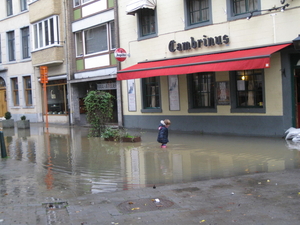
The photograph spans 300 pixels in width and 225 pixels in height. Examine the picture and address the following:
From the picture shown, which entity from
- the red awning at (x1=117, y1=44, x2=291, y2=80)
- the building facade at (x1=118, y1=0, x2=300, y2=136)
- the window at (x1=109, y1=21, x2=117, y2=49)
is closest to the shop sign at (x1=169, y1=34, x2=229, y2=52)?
the building facade at (x1=118, y1=0, x2=300, y2=136)

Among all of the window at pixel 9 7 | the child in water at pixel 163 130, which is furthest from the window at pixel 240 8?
the window at pixel 9 7

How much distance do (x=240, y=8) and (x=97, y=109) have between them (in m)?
6.70

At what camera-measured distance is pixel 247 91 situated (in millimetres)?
14289

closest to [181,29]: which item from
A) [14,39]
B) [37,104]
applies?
[37,104]

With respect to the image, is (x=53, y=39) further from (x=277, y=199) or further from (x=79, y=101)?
(x=277, y=199)

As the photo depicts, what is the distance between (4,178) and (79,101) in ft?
50.3

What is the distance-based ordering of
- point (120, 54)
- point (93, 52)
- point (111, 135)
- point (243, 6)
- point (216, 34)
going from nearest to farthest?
point (243, 6) → point (111, 135) → point (216, 34) → point (120, 54) → point (93, 52)

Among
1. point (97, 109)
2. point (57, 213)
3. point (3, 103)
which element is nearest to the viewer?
point (57, 213)

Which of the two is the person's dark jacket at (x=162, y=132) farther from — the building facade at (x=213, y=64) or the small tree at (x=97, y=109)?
the small tree at (x=97, y=109)

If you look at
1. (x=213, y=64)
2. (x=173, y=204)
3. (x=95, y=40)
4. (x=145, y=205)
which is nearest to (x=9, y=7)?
(x=95, y=40)

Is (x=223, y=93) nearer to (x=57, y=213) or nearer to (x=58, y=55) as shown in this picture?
(x=57, y=213)

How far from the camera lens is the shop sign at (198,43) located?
47.4ft

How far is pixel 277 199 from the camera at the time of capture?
19.7ft

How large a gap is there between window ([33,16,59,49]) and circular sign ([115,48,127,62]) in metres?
6.33
